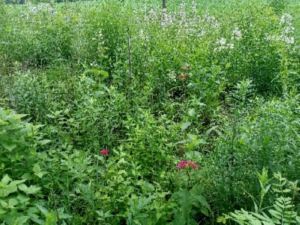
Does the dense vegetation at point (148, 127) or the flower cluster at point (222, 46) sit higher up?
the flower cluster at point (222, 46)

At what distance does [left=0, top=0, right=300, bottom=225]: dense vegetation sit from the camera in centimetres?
229

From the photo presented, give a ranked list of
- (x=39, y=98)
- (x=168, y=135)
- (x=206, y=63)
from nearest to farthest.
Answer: (x=168, y=135) < (x=39, y=98) < (x=206, y=63)

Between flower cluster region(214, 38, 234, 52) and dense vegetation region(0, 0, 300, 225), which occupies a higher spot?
flower cluster region(214, 38, 234, 52)

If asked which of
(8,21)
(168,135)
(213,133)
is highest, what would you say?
(8,21)

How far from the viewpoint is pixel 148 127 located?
302 centimetres

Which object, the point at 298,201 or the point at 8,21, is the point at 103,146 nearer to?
the point at 298,201

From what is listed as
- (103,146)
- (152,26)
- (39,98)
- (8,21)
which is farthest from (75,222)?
(8,21)

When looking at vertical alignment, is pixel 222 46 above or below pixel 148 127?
above

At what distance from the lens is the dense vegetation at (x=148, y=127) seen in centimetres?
229

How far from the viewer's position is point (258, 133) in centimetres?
271

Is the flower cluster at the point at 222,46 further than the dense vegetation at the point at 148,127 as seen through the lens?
Yes

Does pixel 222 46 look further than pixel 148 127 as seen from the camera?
Yes

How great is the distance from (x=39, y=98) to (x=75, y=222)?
1900 millimetres

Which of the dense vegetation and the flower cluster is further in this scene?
the flower cluster
